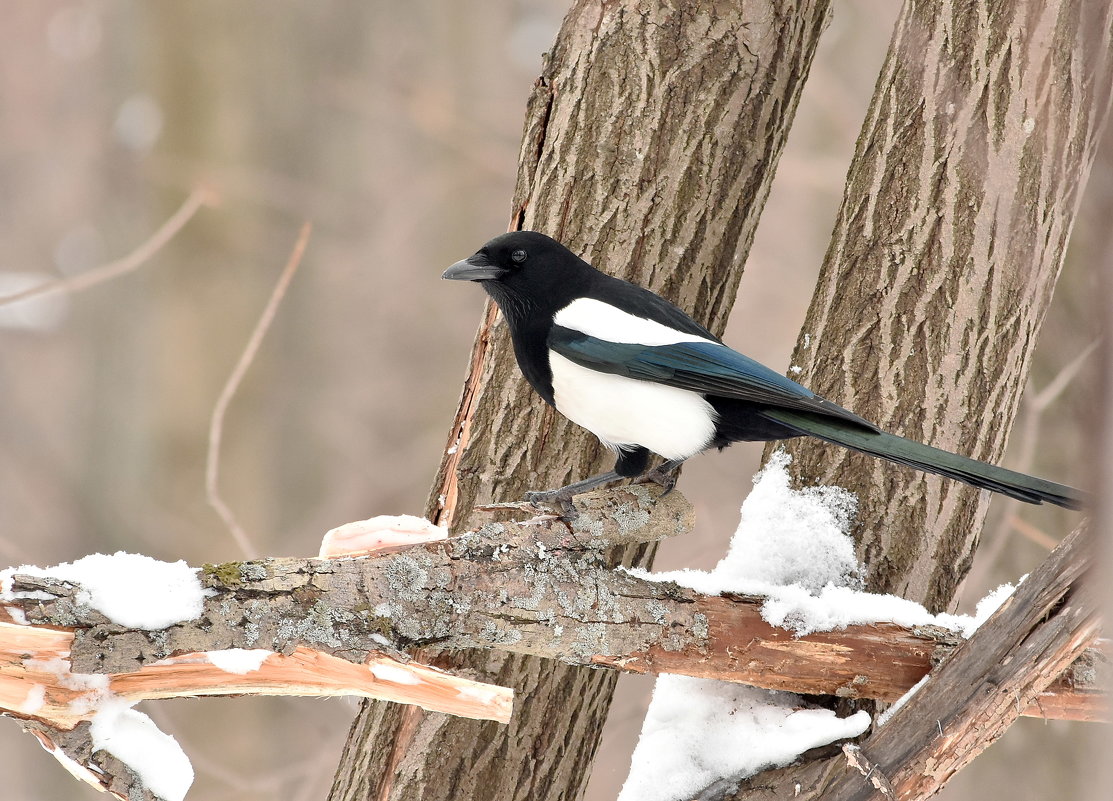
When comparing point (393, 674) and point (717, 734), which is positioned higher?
point (717, 734)

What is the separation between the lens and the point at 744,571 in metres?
2.32

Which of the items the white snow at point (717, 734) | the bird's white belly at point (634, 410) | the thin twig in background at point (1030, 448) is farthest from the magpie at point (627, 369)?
the thin twig in background at point (1030, 448)

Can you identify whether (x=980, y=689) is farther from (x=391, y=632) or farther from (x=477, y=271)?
(x=477, y=271)

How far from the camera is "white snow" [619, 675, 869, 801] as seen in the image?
2092 millimetres

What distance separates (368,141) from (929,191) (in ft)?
16.5

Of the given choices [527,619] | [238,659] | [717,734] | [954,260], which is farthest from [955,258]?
[238,659]

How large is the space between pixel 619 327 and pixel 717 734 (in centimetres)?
87

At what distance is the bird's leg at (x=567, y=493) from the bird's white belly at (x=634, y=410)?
94 millimetres

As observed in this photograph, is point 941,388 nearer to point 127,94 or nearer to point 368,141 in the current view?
point 127,94

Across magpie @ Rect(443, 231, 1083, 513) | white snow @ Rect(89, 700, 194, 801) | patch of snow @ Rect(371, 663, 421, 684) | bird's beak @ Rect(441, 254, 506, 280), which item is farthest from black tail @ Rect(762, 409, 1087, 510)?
white snow @ Rect(89, 700, 194, 801)

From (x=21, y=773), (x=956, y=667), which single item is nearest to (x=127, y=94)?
(x=21, y=773)

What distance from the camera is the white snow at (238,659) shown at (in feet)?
5.20

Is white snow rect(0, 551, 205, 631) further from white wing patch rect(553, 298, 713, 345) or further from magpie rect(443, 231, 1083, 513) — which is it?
white wing patch rect(553, 298, 713, 345)

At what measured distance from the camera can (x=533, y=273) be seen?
2.44 meters
